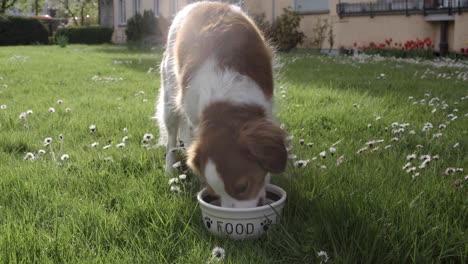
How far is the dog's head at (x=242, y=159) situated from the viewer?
2400 millimetres

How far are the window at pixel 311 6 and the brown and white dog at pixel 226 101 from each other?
14.5 m

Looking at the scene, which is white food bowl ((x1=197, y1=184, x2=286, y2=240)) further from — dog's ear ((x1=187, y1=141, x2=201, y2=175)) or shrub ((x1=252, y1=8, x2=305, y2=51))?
shrub ((x1=252, y1=8, x2=305, y2=51))

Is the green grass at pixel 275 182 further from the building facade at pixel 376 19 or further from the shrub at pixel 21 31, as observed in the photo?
the shrub at pixel 21 31

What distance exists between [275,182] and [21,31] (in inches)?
1156

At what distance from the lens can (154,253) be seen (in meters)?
2.30

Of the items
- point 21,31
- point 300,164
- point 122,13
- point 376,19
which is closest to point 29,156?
point 300,164

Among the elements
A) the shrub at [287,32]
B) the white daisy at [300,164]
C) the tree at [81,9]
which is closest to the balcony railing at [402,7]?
the shrub at [287,32]

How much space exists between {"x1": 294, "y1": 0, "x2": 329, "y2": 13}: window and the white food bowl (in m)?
15.9

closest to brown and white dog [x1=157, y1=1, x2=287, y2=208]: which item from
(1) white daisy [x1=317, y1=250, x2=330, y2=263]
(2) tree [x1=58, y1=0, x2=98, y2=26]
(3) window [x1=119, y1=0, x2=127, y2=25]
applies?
(1) white daisy [x1=317, y1=250, x2=330, y2=263]

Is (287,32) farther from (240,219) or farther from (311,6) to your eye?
(240,219)

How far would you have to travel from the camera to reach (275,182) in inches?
126

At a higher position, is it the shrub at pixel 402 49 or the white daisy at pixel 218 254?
the shrub at pixel 402 49

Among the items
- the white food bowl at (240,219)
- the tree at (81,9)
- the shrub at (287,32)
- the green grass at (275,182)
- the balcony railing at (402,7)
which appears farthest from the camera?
the tree at (81,9)

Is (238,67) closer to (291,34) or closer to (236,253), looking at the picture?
Answer: (236,253)
